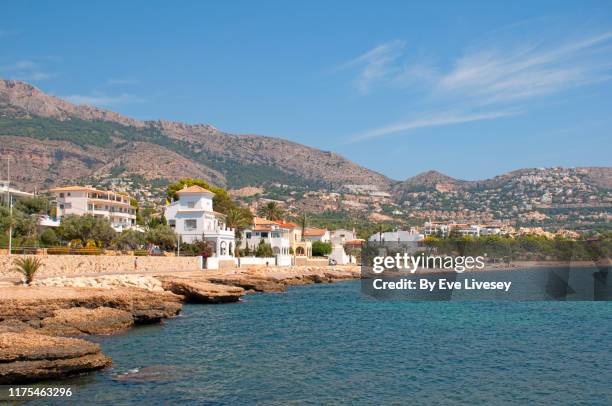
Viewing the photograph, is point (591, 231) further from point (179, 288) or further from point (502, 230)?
point (179, 288)

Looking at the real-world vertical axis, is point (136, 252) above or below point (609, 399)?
above

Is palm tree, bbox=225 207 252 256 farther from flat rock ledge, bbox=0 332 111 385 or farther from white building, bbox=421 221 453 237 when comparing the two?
white building, bbox=421 221 453 237

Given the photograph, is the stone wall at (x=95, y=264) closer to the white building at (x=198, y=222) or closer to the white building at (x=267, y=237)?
the white building at (x=198, y=222)

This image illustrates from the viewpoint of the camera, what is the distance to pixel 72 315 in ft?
91.3

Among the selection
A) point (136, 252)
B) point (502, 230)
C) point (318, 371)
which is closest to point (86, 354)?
point (318, 371)

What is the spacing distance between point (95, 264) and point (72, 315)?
24131 millimetres

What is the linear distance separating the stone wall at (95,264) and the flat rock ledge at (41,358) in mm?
24835

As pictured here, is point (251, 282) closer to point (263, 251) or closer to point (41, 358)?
point (263, 251)

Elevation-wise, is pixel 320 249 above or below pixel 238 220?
below

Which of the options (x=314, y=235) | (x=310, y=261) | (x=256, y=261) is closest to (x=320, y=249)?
(x=314, y=235)

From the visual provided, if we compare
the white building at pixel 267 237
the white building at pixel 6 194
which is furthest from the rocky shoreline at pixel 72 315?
the white building at pixel 267 237

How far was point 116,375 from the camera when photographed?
20.3 meters

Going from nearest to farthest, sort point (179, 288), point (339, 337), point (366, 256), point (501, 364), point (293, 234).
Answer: point (501, 364)
point (339, 337)
point (179, 288)
point (293, 234)
point (366, 256)

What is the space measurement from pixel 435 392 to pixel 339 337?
A: 37.8 ft
